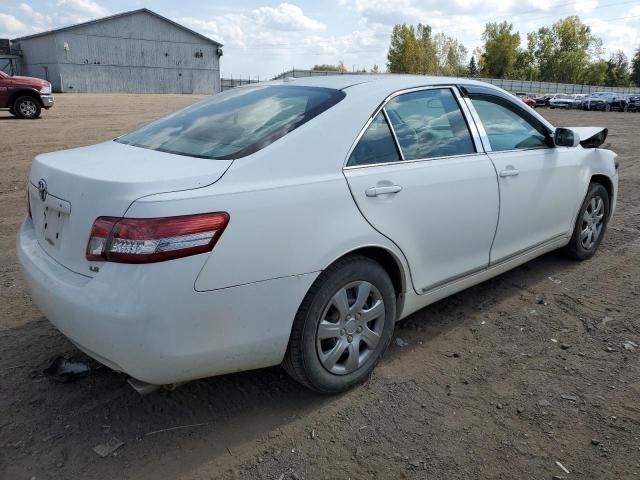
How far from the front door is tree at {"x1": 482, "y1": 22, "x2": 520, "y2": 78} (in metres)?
90.0

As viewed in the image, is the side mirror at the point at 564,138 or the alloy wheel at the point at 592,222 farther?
the alloy wheel at the point at 592,222

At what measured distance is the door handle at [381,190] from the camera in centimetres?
278

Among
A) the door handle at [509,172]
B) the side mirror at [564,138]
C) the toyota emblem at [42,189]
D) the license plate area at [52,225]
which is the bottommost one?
the license plate area at [52,225]

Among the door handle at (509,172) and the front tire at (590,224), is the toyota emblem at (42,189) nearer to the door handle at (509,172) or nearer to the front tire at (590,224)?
the door handle at (509,172)

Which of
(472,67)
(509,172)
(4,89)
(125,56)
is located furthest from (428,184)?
(472,67)

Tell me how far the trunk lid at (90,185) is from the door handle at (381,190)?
744mm

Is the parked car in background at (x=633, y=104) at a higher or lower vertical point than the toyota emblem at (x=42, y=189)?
lower

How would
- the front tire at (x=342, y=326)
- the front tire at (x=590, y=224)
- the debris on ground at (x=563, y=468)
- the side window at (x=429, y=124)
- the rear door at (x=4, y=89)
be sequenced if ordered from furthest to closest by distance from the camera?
the rear door at (x=4, y=89) < the front tire at (x=590, y=224) < the side window at (x=429, y=124) < the front tire at (x=342, y=326) < the debris on ground at (x=563, y=468)

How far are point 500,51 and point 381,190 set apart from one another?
9208 centimetres

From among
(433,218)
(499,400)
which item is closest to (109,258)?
(433,218)

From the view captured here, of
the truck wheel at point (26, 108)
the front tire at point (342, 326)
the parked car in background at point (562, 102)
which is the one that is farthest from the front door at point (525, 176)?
the parked car in background at point (562, 102)

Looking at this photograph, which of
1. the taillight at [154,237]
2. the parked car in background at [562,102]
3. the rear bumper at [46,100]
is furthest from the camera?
the parked car in background at [562,102]

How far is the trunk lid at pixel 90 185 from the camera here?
2238mm

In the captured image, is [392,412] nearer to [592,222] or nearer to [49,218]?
[49,218]
